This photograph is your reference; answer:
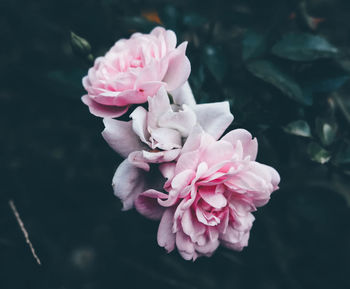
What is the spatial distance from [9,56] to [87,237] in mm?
791

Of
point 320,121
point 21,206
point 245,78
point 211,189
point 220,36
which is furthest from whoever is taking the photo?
point 220,36

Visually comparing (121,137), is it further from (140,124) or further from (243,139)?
(243,139)

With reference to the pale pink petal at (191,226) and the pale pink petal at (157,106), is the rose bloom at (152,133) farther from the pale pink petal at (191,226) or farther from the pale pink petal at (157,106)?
the pale pink petal at (191,226)

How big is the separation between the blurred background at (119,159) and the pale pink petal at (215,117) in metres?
0.18

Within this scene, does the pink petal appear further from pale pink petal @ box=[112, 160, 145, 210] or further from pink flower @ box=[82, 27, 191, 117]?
pale pink petal @ box=[112, 160, 145, 210]

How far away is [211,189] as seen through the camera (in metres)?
0.59

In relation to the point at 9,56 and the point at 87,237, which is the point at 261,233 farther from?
the point at 9,56

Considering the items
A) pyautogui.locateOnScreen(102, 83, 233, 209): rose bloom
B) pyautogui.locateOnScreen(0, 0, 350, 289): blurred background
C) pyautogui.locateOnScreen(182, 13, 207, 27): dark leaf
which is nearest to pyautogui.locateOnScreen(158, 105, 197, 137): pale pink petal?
pyautogui.locateOnScreen(102, 83, 233, 209): rose bloom

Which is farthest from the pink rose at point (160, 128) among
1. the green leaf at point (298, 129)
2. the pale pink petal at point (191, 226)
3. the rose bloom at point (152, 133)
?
the green leaf at point (298, 129)

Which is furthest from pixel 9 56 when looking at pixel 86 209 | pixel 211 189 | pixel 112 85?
pixel 211 189

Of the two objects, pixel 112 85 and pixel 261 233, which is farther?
pixel 261 233

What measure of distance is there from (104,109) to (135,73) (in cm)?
11

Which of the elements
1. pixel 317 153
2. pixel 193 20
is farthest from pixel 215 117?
pixel 193 20

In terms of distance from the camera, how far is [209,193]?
1.92ft
